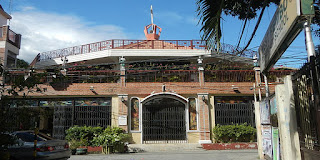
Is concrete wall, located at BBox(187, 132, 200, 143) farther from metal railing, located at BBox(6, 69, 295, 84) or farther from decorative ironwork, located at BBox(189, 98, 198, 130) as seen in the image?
metal railing, located at BBox(6, 69, 295, 84)

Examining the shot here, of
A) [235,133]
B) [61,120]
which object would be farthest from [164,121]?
[61,120]

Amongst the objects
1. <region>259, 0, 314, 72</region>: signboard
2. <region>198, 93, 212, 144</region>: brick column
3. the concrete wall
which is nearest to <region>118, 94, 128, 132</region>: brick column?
the concrete wall

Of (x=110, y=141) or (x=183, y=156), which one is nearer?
(x=183, y=156)

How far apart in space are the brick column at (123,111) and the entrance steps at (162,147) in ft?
4.26

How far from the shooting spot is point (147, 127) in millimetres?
16328

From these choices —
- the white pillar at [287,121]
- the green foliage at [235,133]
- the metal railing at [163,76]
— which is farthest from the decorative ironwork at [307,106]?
the metal railing at [163,76]

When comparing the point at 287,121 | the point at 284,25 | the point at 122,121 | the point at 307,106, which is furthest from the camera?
the point at 122,121

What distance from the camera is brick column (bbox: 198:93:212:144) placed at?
16266mm

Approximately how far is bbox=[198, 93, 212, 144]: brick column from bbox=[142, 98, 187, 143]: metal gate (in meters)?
1.02

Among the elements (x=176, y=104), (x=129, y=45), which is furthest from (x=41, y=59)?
(x=176, y=104)

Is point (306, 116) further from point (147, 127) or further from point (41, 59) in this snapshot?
point (41, 59)

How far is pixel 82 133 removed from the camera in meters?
15.4

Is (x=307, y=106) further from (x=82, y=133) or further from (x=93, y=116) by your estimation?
(x=93, y=116)

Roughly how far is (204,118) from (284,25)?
512 inches
